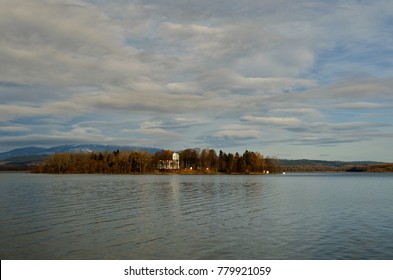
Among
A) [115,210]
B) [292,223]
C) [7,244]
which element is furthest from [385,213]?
[7,244]

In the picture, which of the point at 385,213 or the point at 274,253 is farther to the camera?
the point at 385,213

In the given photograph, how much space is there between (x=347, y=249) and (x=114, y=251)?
13.0 meters

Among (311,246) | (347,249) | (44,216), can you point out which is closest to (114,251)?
(311,246)

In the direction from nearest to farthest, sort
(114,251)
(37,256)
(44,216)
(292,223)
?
(37,256) → (114,251) → (292,223) → (44,216)

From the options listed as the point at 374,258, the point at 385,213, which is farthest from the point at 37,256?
the point at 385,213

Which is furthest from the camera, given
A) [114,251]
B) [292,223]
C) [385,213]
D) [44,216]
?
[385,213]

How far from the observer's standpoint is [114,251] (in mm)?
21594

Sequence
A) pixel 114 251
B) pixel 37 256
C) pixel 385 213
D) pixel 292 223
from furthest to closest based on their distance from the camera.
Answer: pixel 385 213, pixel 292 223, pixel 114 251, pixel 37 256

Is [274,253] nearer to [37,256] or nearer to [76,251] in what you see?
[76,251]

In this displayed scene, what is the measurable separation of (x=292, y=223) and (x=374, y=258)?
11.5 m

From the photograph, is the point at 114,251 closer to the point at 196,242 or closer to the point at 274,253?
the point at 196,242

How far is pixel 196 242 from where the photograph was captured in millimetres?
24062

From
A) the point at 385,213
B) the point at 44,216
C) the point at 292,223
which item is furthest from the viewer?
the point at 385,213

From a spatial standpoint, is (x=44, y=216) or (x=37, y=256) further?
(x=44, y=216)
